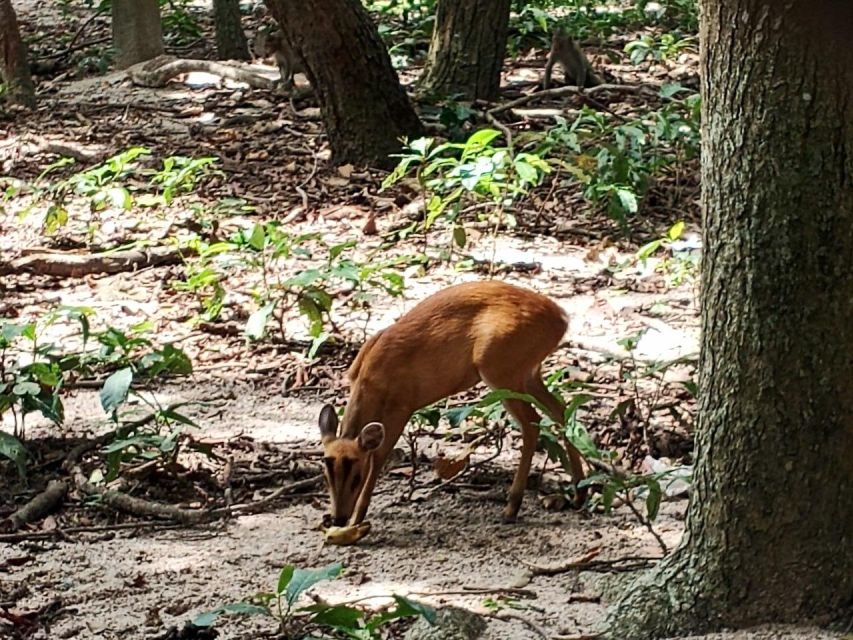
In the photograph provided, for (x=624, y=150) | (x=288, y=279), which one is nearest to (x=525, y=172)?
(x=624, y=150)

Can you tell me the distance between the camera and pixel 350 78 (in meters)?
10.4

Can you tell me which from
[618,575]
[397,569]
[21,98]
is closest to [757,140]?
[618,575]

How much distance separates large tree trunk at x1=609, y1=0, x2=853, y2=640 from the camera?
3500 mm

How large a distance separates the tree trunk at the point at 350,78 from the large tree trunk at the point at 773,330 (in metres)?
6.79

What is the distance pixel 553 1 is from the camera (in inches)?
707

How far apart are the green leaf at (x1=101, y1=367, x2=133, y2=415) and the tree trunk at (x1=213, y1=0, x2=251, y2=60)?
9.68 metres

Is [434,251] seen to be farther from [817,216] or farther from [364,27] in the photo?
[817,216]

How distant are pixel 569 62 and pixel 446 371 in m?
8.13

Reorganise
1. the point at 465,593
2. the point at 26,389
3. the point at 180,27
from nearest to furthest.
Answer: the point at 465,593, the point at 26,389, the point at 180,27

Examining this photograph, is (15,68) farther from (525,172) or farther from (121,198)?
(525,172)

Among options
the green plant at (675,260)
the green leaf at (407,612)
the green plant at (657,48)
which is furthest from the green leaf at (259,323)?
the green plant at (657,48)

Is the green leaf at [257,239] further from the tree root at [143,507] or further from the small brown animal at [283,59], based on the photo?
the small brown animal at [283,59]

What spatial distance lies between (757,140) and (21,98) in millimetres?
11212

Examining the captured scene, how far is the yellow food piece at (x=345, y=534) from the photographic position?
517cm
